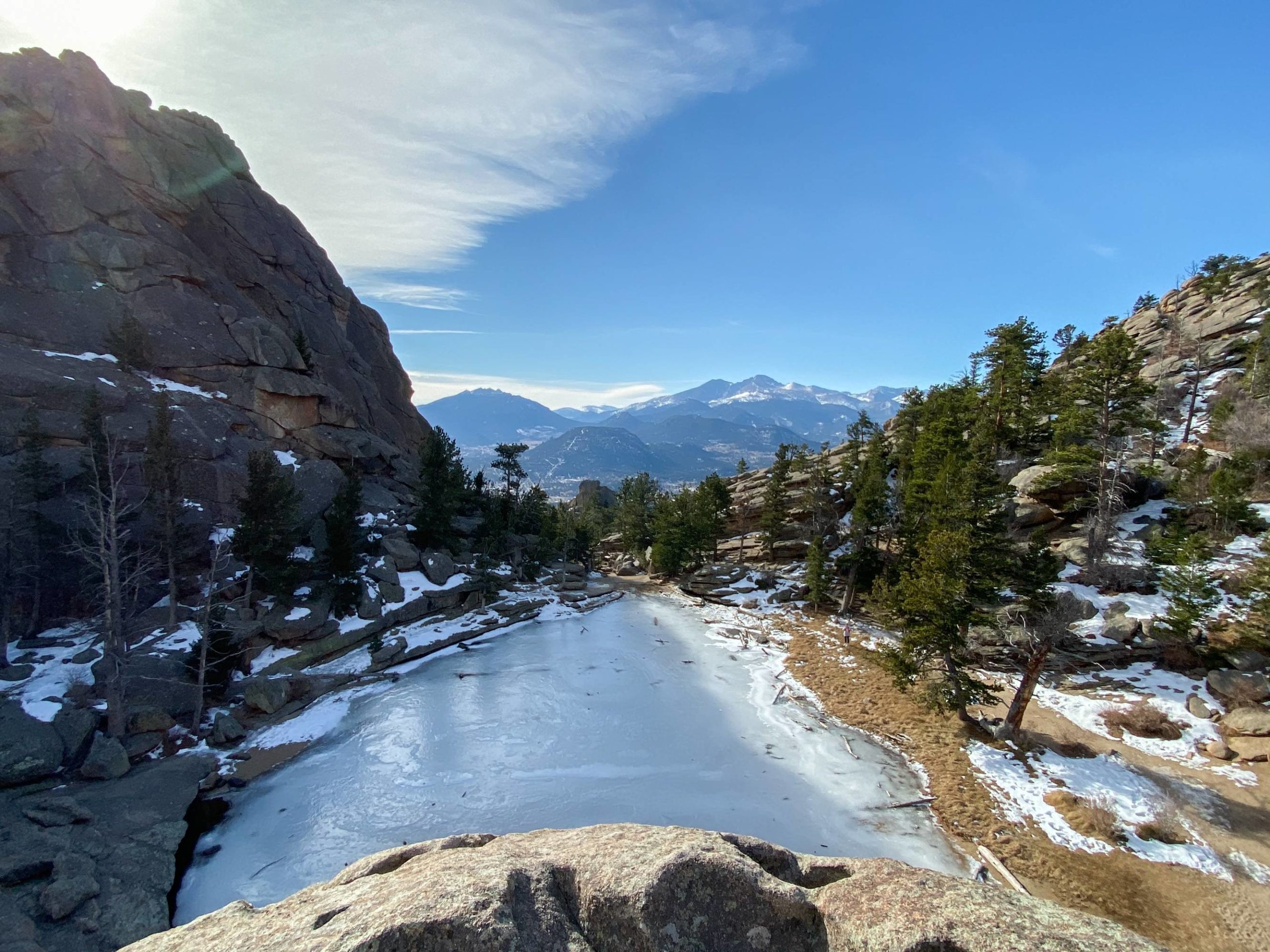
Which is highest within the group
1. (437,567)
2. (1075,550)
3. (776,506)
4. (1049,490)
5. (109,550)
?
(1049,490)

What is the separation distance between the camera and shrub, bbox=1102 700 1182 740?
71.6 feet

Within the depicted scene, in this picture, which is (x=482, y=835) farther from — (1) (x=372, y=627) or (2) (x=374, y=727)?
(1) (x=372, y=627)

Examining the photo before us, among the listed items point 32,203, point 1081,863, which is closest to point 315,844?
point 1081,863

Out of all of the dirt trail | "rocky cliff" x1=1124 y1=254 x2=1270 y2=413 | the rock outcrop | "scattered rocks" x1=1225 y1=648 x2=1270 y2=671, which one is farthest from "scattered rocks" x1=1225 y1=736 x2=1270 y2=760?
"rocky cliff" x1=1124 y1=254 x2=1270 y2=413

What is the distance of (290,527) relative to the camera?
→ 110ft

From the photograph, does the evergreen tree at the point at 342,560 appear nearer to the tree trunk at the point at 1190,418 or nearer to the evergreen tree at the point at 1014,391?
the evergreen tree at the point at 1014,391

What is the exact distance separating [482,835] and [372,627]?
106 feet

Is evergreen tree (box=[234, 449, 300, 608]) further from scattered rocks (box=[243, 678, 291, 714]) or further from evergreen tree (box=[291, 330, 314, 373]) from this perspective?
evergreen tree (box=[291, 330, 314, 373])

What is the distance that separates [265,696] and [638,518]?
1900 inches

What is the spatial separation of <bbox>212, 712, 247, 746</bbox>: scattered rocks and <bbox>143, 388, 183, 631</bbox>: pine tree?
796cm

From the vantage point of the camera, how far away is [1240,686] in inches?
871

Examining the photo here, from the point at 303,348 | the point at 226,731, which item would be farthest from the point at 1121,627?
the point at 303,348

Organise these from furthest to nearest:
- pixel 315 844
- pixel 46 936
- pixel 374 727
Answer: pixel 374 727, pixel 315 844, pixel 46 936

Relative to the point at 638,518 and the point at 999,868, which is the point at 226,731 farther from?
the point at 638,518
